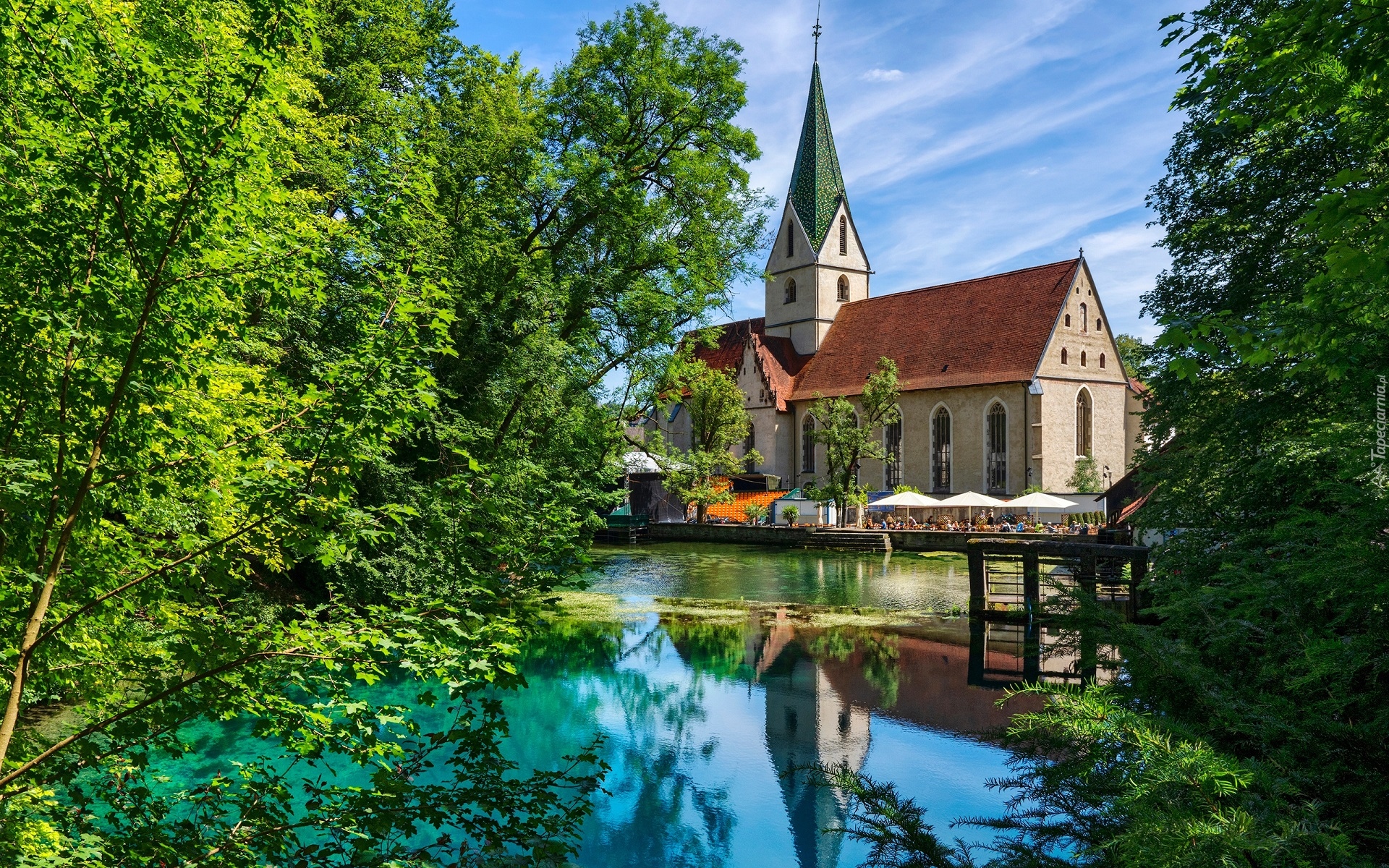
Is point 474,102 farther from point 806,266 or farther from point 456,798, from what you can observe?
point 806,266

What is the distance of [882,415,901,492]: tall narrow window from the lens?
48.1 meters

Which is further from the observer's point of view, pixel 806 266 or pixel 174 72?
pixel 806 266

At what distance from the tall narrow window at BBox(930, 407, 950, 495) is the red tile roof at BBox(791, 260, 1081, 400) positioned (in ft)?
5.95

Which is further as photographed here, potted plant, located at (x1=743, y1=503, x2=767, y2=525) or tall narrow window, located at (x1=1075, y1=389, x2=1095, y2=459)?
→ tall narrow window, located at (x1=1075, y1=389, x2=1095, y2=459)

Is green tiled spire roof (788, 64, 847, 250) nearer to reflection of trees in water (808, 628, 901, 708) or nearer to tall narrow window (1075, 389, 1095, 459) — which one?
tall narrow window (1075, 389, 1095, 459)

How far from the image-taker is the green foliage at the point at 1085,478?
41969mm

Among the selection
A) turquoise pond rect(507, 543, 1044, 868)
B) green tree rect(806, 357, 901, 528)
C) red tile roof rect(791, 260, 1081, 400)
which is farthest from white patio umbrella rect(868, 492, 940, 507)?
turquoise pond rect(507, 543, 1044, 868)

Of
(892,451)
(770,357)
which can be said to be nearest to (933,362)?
(892,451)

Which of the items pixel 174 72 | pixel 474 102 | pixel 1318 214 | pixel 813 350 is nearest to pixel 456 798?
pixel 174 72

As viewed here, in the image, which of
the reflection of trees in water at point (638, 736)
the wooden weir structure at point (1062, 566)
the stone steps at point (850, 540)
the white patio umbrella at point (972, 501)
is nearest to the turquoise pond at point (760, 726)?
the reflection of trees in water at point (638, 736)

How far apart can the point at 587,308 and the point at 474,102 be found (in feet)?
14.7

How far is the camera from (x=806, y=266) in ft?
184

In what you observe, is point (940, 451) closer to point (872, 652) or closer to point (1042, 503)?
point (1042, 503)

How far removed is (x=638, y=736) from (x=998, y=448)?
3651cm
